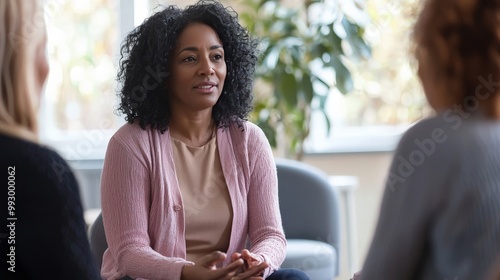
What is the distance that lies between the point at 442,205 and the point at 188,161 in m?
1.01

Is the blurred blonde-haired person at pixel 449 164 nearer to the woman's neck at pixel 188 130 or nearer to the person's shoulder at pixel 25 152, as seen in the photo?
the person's shoulder at pixel 25 152

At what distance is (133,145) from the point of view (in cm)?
208

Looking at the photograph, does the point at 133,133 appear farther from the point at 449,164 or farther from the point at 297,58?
the point at 297,58

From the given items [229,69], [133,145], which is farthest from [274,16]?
[133,145]

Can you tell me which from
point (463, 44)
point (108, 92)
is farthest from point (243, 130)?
point (108, 92)

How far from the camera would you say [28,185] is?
1186 mm

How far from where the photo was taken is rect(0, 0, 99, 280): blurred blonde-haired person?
118 cm

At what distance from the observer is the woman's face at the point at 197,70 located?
2123 millimetres

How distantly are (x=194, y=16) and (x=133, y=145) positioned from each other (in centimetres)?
39

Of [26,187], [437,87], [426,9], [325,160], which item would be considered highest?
[426,9]

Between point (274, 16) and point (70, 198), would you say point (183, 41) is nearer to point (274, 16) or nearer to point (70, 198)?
point (70, 198)

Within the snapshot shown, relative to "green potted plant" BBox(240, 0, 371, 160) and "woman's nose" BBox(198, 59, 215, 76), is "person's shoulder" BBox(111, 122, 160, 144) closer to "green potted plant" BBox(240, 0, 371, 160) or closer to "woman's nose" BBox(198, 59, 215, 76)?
"woman's nose" BBox(198, 59, 215, 76)

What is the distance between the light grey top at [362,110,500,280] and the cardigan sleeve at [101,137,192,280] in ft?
2.52

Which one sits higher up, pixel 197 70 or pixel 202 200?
pixel 197 70
